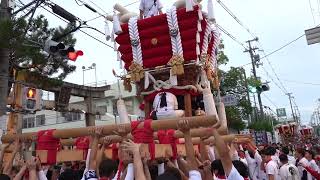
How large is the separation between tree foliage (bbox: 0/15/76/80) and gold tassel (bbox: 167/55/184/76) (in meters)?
2.80

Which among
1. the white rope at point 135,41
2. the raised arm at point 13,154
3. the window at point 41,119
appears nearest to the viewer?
the raised arm at point 13,154

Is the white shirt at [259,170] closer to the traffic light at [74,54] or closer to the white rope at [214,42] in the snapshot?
the white rope at [214,42]

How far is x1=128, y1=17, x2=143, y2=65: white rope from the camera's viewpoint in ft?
19.7

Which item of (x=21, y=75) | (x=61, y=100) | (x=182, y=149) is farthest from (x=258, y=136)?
(x=182, y=149)

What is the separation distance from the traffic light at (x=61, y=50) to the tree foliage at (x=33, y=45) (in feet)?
0.46

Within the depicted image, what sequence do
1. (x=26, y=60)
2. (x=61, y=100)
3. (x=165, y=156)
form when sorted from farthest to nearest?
(x=61, y=100), (x=26, y=60), (x=165, y=156)

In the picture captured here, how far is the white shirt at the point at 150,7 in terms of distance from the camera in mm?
6559

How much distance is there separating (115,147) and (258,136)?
70.5 ft

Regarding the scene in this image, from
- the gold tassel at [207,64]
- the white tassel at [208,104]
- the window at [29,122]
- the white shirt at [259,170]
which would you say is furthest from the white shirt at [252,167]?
the window at [29,122]

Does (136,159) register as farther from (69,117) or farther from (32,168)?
(69,117)

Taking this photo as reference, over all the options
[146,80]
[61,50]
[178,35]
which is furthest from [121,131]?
[61,50]

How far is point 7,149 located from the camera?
375 cm

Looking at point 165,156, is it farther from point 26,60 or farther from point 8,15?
point 8,15

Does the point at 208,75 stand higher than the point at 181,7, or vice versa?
the point at 181,7
